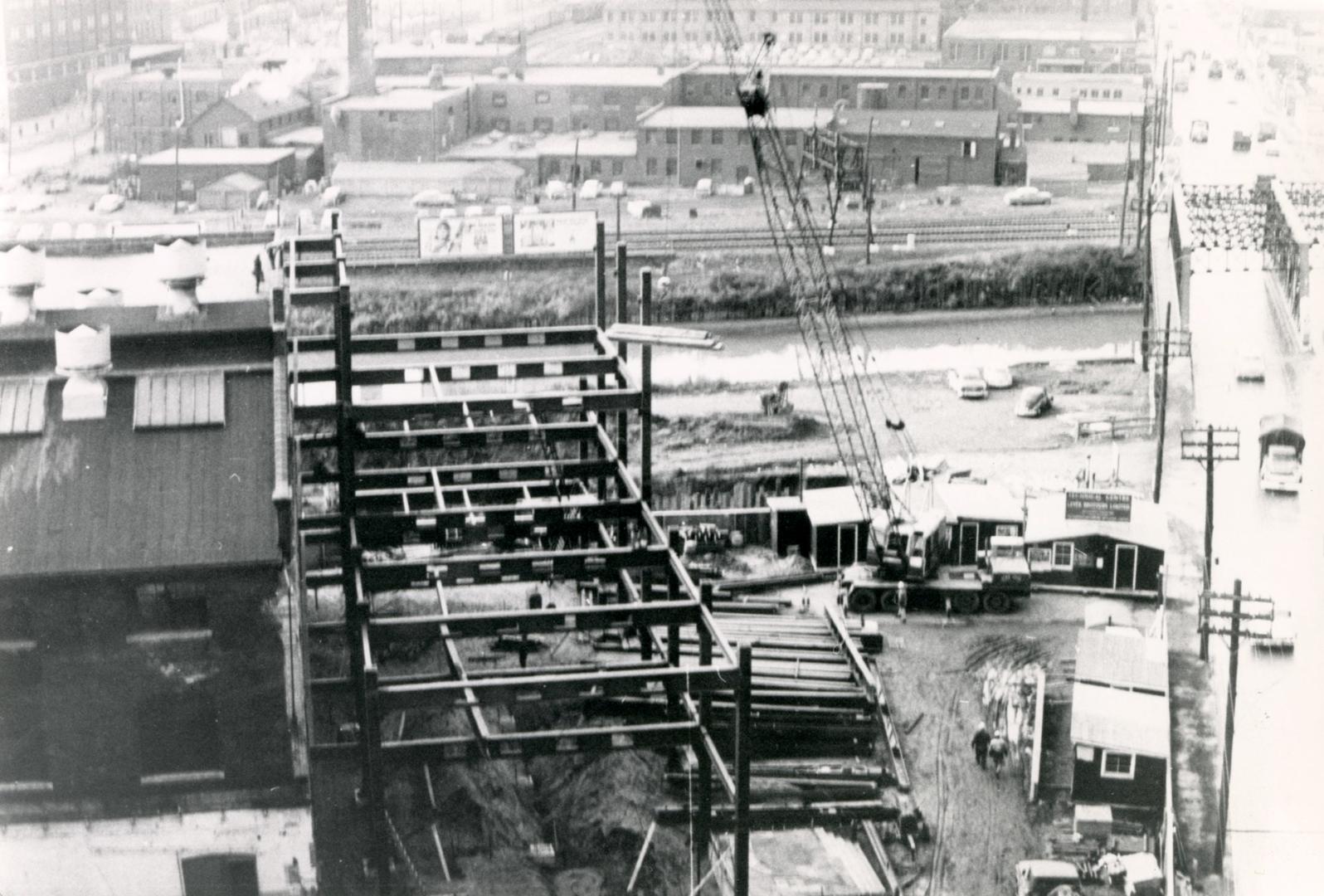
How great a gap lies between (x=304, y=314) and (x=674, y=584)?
2326 cm

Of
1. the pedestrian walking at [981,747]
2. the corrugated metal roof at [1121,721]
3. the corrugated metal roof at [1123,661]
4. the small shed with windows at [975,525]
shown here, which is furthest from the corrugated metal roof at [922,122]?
the corrugated metal roof at [1121,721]

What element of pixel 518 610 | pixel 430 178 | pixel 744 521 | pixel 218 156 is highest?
pixel 218 156

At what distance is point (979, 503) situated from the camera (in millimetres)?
25328

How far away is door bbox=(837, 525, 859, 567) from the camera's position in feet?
81.7

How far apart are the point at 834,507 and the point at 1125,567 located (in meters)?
4.80

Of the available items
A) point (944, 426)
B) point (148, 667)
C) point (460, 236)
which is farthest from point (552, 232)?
point (148, 667)

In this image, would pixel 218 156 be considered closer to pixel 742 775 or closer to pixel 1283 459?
pixel 1283 459

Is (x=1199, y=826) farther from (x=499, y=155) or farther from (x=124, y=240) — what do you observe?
(x=499, y=155)

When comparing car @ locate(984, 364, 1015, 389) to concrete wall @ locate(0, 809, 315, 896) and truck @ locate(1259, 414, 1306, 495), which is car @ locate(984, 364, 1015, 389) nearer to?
truck @ locate(1259, 414, 1306, 495)

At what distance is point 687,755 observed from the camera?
17141 mm

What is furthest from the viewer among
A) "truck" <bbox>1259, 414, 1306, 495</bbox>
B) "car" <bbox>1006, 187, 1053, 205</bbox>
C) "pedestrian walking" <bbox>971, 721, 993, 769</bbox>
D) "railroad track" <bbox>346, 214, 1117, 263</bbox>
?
"car" <bbox>1006, 187, 1053, 205</bbox>

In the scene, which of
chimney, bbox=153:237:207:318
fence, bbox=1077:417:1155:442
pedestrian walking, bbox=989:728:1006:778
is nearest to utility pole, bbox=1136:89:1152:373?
fence, bbox=1077:417:1155:442

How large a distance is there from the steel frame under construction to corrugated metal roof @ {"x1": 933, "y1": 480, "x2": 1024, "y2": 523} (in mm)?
4496

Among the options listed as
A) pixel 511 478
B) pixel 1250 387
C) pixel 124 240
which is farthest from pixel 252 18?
pixel 1250 387
